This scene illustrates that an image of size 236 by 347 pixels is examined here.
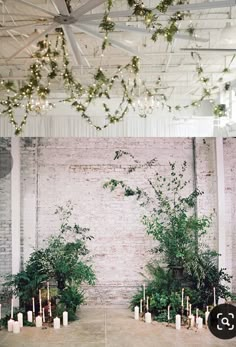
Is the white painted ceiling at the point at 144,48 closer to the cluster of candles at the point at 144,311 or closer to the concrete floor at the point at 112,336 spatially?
the concrete floor at the point at 112,336

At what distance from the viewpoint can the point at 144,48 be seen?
7.84 m

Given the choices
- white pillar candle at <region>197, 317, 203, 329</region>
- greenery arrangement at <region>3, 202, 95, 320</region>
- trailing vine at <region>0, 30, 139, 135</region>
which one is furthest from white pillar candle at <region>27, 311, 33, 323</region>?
trailing vine at <region>0, 30, 139, 135</region>

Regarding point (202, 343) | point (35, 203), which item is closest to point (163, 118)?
point (35, 203)

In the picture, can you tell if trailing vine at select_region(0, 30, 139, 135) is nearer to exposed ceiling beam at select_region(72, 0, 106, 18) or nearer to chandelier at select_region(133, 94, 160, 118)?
chandelier at select_region(133, 94, 160, 118)

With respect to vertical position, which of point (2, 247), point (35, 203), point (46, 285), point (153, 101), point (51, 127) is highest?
point (153, 101)

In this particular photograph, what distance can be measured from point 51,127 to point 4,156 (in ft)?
3.69

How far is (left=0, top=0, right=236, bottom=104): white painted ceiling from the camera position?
242 inches

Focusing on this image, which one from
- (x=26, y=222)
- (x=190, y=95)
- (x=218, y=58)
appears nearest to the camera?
(x=218, y=58)

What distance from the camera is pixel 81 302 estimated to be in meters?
8.62

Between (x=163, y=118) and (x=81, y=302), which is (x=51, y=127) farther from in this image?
(x=81, y=302)

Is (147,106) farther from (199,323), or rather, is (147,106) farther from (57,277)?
(199,323)

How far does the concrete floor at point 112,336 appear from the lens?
7.00 metres

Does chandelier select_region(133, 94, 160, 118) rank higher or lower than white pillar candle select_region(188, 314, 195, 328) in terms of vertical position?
higher

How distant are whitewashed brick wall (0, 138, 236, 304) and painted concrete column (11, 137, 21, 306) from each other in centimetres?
15
